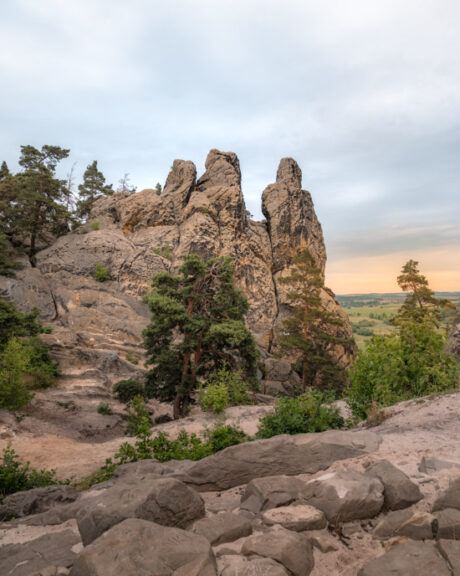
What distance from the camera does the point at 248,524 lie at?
13.1 feet

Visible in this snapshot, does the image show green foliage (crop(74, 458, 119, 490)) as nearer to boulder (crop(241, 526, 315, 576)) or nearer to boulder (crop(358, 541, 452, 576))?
boulder (crop(241, 526, 315, 576))

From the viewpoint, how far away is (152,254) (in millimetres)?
36125

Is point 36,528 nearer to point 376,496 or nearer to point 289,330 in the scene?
point 376,496

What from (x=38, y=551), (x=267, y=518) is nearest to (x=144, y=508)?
(x=38, y=551)

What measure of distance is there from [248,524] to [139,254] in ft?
112

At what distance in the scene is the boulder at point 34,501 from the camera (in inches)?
239

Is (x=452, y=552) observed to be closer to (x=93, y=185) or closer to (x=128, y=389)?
(x=128, y=389)

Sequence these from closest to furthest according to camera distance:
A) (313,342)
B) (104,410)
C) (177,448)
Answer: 1. (177,448)
2. (104,410)
3. (313,342)

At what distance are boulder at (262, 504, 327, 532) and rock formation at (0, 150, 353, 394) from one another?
1969cm

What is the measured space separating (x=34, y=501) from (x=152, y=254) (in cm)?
3129

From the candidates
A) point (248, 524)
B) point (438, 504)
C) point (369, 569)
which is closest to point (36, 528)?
point (248, 524)

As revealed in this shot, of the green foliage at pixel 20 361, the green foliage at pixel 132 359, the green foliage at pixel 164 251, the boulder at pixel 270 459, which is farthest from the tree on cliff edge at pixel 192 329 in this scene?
the green foliage at pixel 164 251

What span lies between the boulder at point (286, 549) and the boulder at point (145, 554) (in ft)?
1.76

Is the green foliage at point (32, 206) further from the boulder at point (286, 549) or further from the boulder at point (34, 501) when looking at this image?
the boulder at point (286, 549)
